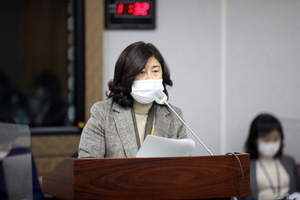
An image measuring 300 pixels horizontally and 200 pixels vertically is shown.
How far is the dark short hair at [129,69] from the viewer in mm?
1753

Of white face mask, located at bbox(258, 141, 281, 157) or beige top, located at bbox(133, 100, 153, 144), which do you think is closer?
beige top, located at bbox(133, 100, 153, 144)

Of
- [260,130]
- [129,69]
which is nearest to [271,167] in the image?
[260,130]

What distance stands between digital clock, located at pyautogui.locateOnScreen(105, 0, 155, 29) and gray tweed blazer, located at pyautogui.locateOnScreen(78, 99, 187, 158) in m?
1.68

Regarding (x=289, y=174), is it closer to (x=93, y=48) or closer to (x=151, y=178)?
(x=151, y=178)

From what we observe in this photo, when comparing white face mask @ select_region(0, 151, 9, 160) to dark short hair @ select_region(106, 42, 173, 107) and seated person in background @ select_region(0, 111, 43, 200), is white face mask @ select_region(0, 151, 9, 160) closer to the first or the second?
seated person in background @ select_region(0, 111, 43, 200)

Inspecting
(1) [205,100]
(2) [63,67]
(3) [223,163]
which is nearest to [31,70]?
(2) [63,67]

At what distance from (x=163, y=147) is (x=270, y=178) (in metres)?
1.27

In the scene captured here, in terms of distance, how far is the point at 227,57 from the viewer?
358 centimetres

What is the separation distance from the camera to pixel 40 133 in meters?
3.44

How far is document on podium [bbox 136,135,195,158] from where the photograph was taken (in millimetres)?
1472

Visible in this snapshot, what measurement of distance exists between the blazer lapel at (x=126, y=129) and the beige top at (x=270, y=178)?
106 cm

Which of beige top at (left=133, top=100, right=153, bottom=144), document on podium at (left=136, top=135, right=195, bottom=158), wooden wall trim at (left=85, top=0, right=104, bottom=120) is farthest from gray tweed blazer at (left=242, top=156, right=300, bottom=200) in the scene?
wooden wall trim at (left=85, top=0, right=104, bottom=120)

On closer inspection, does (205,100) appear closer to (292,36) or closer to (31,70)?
(292,36)

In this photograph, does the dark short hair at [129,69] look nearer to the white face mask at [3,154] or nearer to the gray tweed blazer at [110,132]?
the gray tweed blazer at [110,132]
